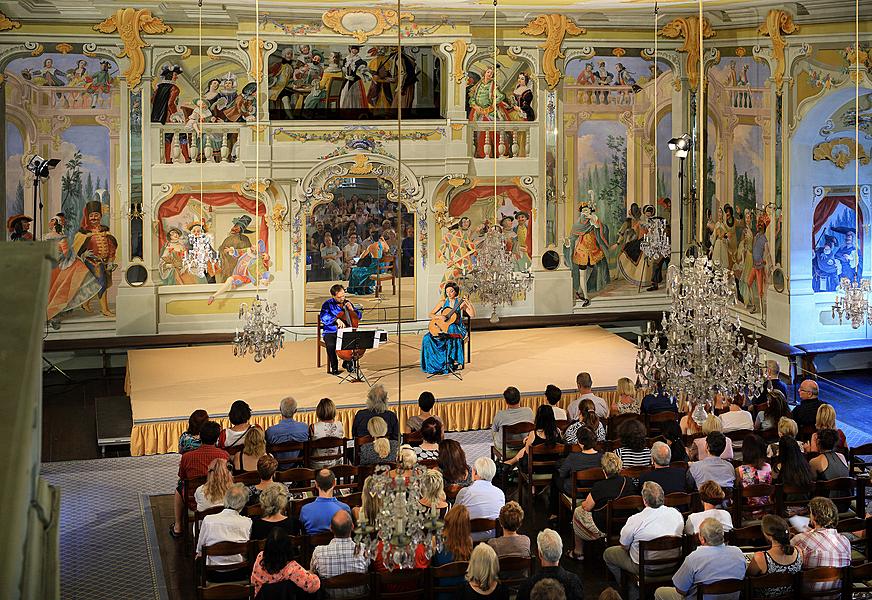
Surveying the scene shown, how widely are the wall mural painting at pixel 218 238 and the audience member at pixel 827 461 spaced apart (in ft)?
32.6

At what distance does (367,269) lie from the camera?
18.2m

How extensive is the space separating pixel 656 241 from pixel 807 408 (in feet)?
24.3

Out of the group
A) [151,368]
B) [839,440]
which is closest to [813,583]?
[839,440]

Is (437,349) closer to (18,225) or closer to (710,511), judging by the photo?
(18,225)

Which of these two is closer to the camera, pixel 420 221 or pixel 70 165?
pixel 70 165

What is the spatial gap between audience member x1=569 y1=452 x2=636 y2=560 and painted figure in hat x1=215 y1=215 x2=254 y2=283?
949 centimetres

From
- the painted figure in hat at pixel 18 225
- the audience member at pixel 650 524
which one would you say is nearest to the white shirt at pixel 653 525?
the audience member at pixel 650 524

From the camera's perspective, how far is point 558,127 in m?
18.2

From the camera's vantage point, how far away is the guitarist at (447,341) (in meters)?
14.6

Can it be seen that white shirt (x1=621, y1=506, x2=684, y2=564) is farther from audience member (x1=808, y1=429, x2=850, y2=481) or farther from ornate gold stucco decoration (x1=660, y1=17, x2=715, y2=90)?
ornate gold stucco decoration (x1=660, y1=17, x2=715, y2=90)

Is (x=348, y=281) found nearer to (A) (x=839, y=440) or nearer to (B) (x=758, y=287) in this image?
(B) (x=758, y=287)

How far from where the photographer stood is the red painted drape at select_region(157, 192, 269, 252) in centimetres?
1703

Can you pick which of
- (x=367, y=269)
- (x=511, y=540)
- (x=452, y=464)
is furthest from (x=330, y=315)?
(x=511, y=540)

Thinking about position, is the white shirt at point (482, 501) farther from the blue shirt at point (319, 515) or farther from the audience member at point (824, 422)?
the audience member at point (824, 422)
